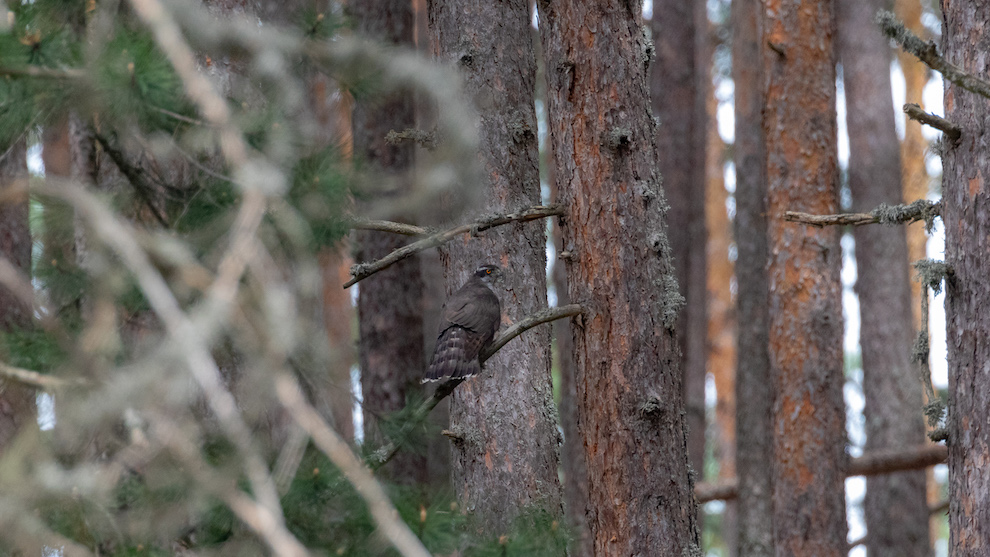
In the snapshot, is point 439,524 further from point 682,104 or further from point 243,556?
point 682,104

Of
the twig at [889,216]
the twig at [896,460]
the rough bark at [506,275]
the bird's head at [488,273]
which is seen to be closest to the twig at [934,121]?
the twig at [889,216]

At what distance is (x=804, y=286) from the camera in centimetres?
795

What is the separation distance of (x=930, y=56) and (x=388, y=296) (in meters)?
6.39

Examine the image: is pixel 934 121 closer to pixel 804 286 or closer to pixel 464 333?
pixel 464 333

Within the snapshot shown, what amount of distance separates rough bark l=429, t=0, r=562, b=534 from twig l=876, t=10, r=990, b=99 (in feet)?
8.47

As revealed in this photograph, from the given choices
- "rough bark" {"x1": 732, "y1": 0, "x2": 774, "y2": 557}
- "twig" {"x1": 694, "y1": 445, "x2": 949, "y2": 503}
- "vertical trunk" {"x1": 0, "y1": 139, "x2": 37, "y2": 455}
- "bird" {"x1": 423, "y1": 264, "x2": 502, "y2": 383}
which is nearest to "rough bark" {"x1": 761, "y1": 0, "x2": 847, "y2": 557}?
"rough bark" {"x1": 732, "y1": 0, "x2": 774, "y2": 557}

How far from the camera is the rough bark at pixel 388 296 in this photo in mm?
9000

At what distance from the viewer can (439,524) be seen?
10.4 ft

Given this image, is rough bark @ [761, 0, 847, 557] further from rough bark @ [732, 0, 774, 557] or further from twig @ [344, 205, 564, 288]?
twig @ [344, 205, 564, 288]

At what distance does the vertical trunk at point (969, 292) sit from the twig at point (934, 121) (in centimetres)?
5

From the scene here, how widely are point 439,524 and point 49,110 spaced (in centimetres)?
221

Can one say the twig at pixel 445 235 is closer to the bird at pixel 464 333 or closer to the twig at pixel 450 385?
the twig at pixel 450 385

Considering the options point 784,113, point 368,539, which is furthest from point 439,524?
point 784,113

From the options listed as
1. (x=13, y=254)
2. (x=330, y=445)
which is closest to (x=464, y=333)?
(x=330, y=445)
